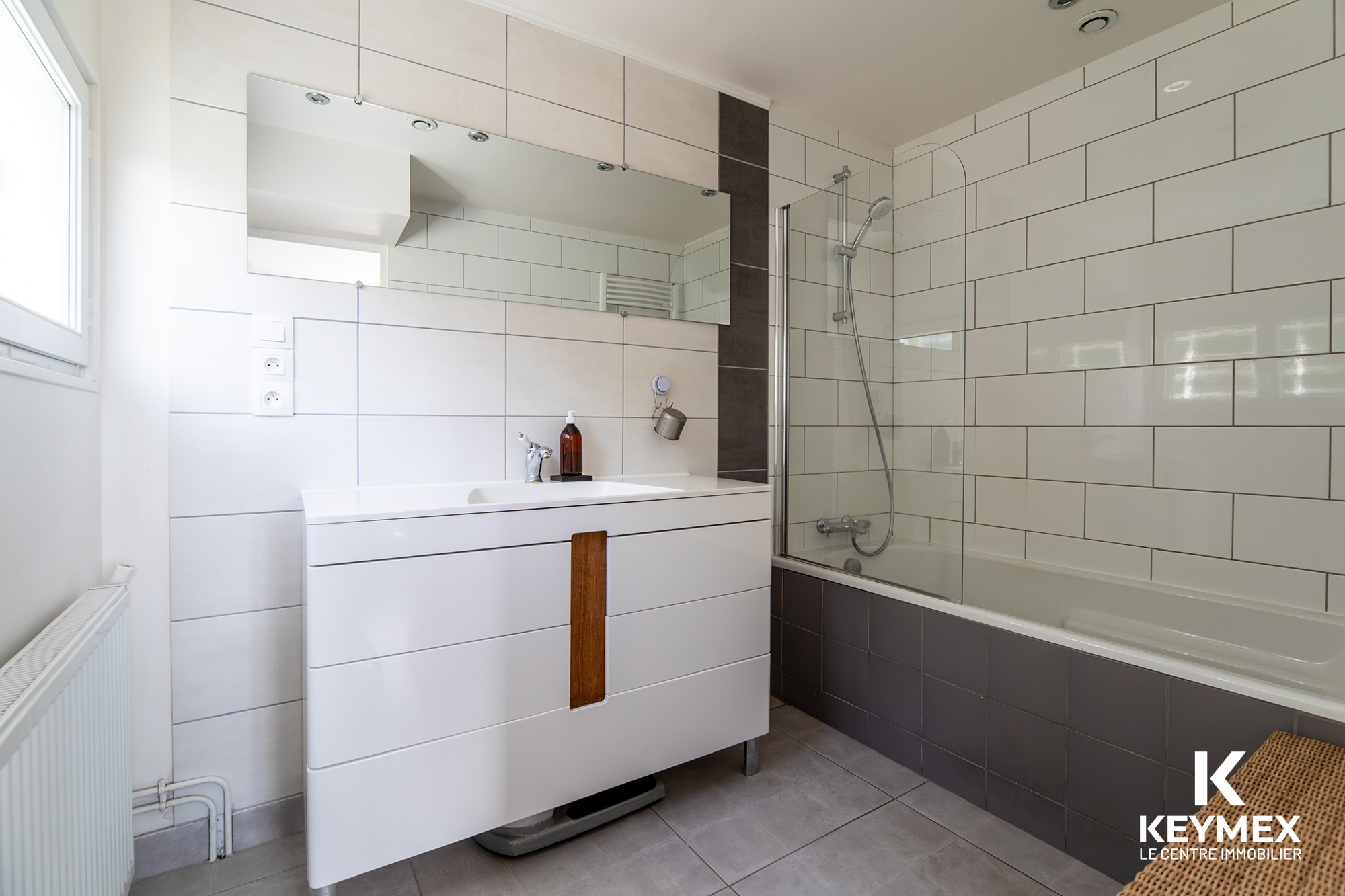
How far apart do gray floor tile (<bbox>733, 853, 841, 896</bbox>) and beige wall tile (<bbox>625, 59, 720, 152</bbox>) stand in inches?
87.4

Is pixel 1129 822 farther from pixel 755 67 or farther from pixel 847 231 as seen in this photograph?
pixel 755 67

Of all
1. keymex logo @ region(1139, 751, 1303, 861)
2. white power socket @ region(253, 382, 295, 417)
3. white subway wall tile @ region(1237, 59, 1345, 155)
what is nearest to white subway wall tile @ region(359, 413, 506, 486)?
white power socket @ region(253, 382, 295, 417)

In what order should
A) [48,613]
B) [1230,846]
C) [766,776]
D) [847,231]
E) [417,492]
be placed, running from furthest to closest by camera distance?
1. [847,231]
2. [766,776]
3. [417,492]
4. [48,613]
5. [1230,846]

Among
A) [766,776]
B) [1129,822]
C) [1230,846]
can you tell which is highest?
[1230,846]

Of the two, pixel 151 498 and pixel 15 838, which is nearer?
pixel 15 838

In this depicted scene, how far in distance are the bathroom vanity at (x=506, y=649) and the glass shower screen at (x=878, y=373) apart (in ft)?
1.75

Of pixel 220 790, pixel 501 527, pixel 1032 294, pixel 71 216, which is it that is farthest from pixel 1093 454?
pixel 71 216

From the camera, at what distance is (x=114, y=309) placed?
1.36m

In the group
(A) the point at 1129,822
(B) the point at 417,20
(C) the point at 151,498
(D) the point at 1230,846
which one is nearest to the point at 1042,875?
(A) the point at 1129,822

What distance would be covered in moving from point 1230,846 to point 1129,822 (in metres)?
0.60

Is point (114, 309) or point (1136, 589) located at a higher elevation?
point (114, 309)

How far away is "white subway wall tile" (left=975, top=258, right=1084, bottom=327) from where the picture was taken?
218cm

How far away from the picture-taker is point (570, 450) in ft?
6.07

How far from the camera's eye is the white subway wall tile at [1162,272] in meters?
1.84
